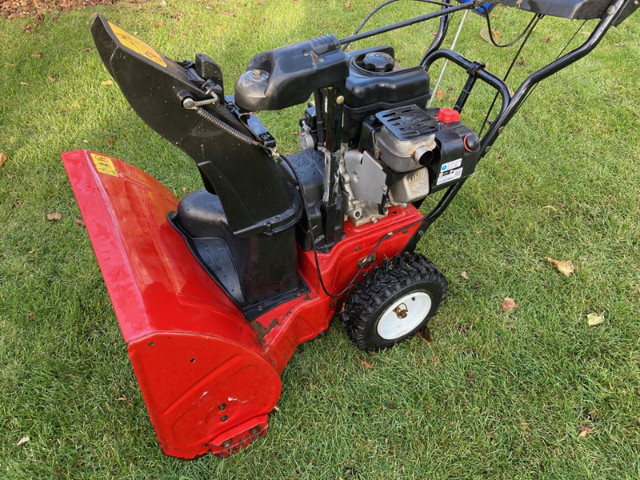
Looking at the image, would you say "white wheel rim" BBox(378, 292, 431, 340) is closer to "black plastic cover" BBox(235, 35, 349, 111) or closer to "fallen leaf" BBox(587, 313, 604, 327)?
"fallen leaf" BBox(587, 313, 604, 327)

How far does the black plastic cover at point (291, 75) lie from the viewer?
1299 millimetres

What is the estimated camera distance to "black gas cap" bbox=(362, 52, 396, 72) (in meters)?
1.75

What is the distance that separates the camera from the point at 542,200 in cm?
310

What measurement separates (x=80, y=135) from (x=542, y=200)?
142 inches

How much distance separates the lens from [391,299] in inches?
78.7

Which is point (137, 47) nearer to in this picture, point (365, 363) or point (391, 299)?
point (391, 299)

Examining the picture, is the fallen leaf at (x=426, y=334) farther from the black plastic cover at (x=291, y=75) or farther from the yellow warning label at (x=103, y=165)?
the yellow warning label at (x=103, y=165)

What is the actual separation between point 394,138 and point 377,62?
1.21ft

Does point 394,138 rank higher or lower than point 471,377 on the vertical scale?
higher

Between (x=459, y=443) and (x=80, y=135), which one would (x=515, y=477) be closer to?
(x=459, y=443)

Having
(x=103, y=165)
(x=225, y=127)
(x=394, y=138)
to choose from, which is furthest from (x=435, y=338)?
(x=103, y=165)

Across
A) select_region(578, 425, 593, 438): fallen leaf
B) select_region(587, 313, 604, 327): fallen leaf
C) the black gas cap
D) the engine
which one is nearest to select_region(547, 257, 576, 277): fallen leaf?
select_region(587, 313, 604, 327): fallen leaf

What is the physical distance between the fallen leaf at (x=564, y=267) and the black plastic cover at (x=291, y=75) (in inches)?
79.3

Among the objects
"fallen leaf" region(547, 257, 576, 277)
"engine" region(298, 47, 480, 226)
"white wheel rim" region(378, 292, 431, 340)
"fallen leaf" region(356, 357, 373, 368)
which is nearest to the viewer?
"engine" region(298, 47, 480, 226)
